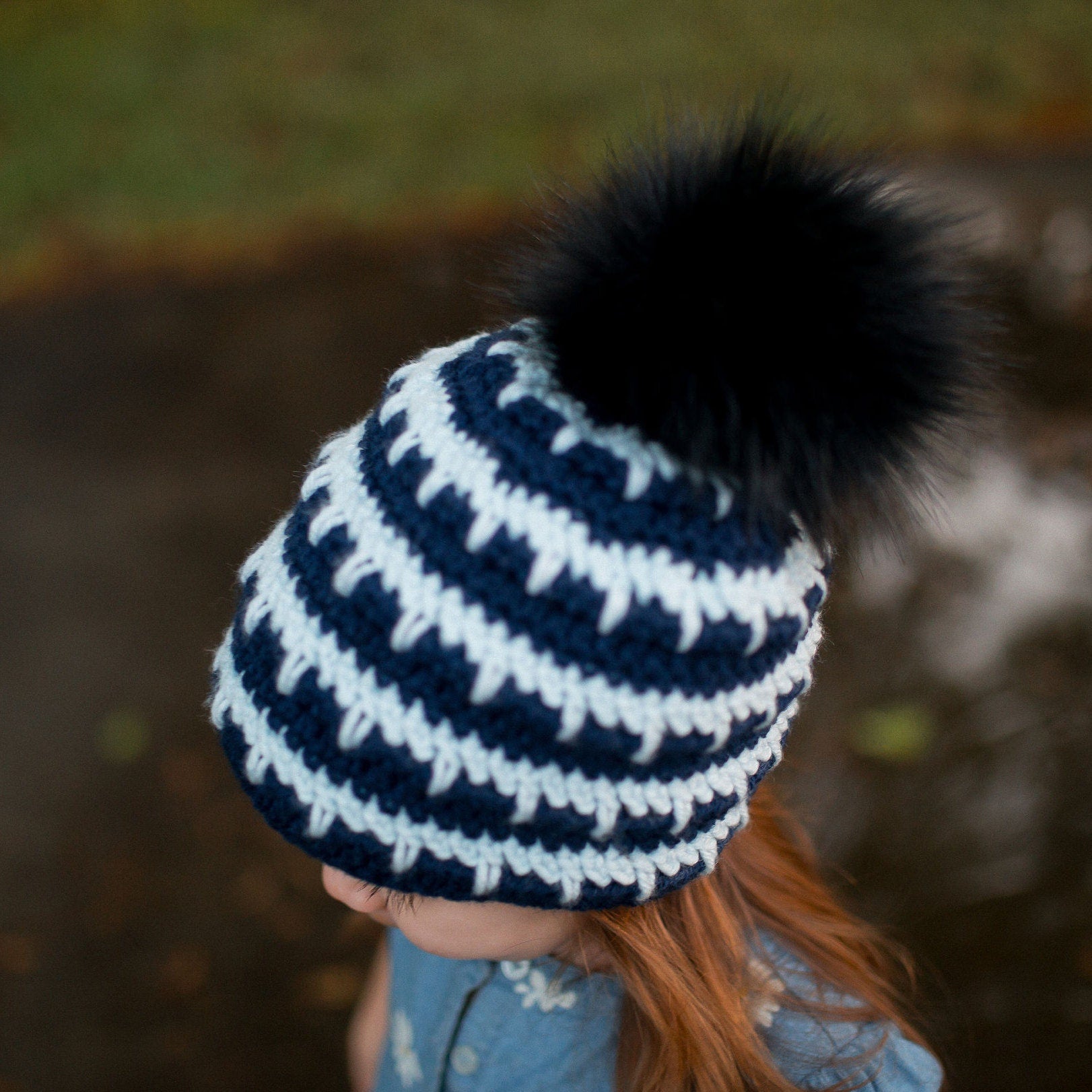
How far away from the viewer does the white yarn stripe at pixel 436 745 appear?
81 cm

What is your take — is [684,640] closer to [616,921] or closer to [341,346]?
[616,921]

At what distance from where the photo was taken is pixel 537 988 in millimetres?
1187

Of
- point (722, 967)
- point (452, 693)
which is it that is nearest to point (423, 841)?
point (452, 693)

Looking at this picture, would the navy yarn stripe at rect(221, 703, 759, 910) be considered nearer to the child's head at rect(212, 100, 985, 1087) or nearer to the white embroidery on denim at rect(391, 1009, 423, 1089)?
the child's head at rect(212, 100, 985, 1087)

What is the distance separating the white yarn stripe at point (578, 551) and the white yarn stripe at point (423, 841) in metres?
0.24

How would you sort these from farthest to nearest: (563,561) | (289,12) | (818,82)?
1. (289,12)
2. (818,82)
3. (563,561)

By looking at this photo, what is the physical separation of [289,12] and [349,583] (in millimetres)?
5242

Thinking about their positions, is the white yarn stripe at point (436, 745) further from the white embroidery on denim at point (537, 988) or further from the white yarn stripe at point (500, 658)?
the white embroidery on denim at point (537, 988)

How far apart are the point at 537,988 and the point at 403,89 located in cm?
440

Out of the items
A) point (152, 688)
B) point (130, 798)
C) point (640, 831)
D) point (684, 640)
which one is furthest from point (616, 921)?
point (152, 688)

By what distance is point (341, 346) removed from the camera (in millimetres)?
3502

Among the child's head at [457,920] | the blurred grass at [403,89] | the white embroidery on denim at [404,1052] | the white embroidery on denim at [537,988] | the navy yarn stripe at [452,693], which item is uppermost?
the blurred grass at [403,89]

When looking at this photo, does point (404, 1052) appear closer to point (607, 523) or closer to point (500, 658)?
point (500, 658)

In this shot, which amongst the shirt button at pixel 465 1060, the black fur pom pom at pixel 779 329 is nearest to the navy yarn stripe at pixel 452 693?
the black fur pom pom at pixel 779 329
